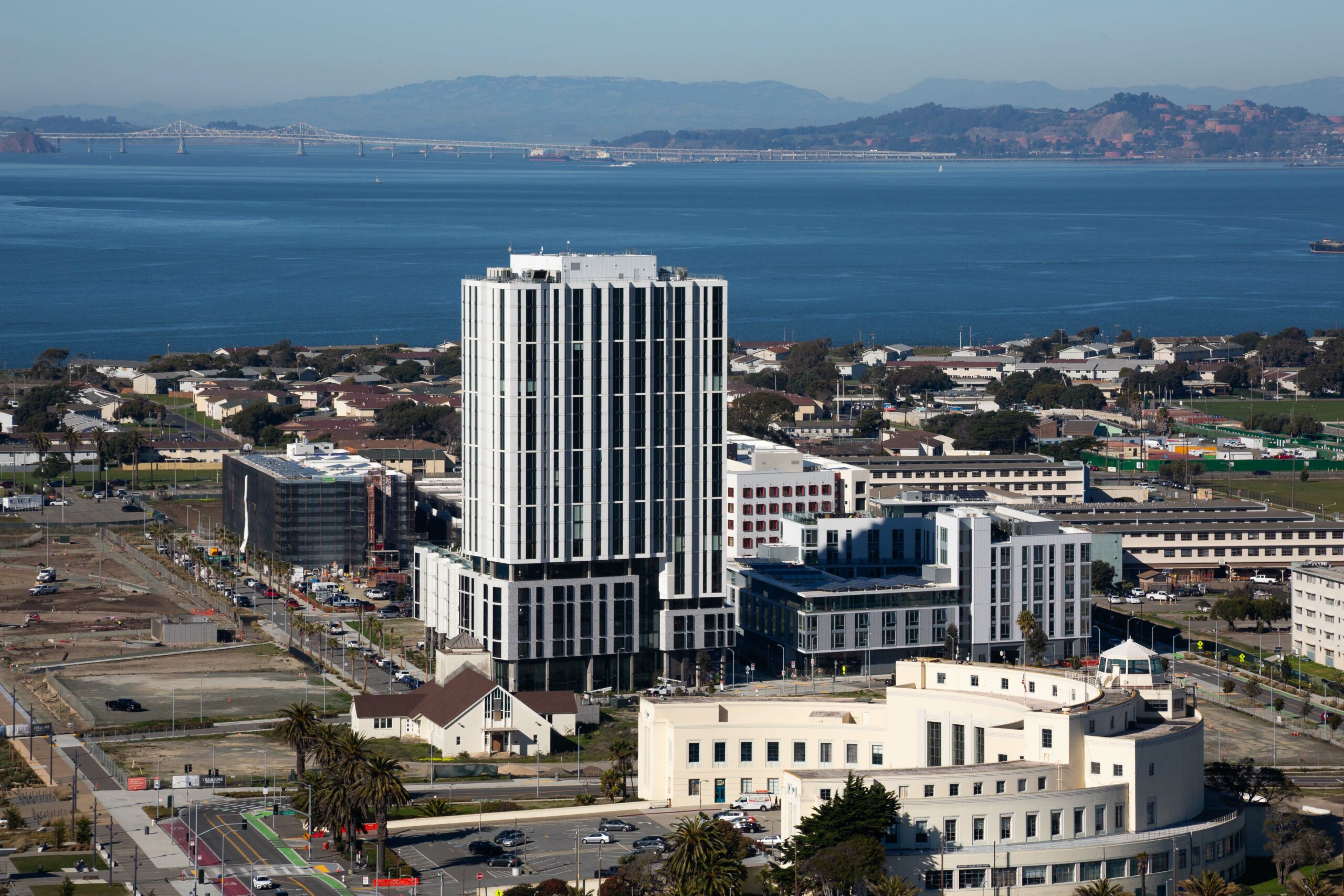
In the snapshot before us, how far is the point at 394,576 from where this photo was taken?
107 m

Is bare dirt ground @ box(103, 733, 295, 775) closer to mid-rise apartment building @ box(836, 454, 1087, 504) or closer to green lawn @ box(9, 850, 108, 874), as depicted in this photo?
green lawn @ box(9, 850, 108, 874)

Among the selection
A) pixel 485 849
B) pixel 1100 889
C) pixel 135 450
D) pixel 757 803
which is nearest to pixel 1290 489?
pixel 135 450

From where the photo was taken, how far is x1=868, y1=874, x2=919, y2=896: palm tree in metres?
50.8

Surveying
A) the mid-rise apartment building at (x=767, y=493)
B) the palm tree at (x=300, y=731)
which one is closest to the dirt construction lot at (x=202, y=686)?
the palm tree at (x=300, y=731)

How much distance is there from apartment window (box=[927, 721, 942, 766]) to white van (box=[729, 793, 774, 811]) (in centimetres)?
496

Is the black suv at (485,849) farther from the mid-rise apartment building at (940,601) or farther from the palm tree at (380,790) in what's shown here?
the mid-rise apartment building at (940,601)

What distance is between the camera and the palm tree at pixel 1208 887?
2035 inches

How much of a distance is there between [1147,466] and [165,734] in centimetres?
7814

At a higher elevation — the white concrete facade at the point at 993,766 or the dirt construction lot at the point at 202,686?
the white concrete facade at the point at 993,766

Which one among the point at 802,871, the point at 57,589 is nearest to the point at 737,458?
the point at 57,589

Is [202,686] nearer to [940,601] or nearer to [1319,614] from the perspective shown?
[940,601]

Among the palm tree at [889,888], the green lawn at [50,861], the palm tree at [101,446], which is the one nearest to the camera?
the palm tree at [889,888]

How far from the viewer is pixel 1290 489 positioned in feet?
432

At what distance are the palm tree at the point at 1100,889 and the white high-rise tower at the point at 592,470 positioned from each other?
3058 centimetres
